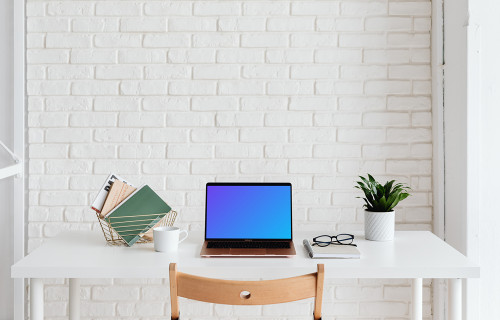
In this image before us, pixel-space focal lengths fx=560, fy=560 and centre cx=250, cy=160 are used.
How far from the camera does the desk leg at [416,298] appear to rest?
6.87ft

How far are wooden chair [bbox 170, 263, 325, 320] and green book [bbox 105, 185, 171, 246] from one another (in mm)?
455

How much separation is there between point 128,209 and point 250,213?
416mm

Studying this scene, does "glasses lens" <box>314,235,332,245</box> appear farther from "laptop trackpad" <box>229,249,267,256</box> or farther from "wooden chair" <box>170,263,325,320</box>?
"wooden chair" <box>170,263,325,320</box>

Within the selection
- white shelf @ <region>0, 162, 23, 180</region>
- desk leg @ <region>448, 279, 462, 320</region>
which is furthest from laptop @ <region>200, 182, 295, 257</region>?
white shelf @ <region>0, 162, 23, 180</region>

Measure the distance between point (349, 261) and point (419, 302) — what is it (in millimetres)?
570

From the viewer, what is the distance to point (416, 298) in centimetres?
210

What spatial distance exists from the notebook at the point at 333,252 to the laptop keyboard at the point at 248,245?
9 cm

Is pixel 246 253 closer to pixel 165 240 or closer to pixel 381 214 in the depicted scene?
pixel 165 240

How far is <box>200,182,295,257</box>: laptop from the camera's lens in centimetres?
191

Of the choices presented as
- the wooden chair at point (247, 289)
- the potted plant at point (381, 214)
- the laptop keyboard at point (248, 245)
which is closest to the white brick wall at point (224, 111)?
the potted plant at point (381, 214)

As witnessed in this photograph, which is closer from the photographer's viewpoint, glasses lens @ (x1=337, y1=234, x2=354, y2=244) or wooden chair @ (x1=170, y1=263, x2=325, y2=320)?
wooden chair @ (x1=170, y1=263, x2=325, y2=320)

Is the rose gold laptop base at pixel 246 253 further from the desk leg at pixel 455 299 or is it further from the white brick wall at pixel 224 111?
the white brick wall at pixel 224 111
